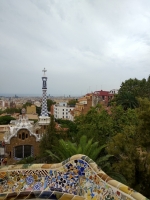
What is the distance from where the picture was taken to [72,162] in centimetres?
364

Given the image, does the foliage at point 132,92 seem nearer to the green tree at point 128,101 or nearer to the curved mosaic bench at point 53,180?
the green tree at point 128,101

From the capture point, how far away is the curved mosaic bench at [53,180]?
3.46m

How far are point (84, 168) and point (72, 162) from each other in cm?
24

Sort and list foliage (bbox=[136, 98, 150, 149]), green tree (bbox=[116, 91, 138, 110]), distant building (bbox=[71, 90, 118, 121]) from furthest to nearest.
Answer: distant building (bbox=[71, 90, 118, 121])
green tree (bbox=[116, 91, 138, 110])
foliage (bbox=[136, 98, 150, 149])

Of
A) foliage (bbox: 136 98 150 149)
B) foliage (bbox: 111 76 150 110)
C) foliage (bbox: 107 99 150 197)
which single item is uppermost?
foliage (bbox: 111 76 150 110)

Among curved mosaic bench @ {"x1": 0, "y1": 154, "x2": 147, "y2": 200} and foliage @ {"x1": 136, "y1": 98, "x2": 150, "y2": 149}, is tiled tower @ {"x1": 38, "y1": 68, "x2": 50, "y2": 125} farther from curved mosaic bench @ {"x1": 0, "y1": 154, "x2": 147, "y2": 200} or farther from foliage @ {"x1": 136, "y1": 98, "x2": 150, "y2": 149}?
curved mosaic bench @ {"x1": 0, "y1": 154, "x2": 147, "y2": 200}

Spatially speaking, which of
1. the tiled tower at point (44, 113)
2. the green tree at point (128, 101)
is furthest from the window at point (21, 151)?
the green tree at point (128, 101)

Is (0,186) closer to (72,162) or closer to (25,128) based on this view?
(72,162)

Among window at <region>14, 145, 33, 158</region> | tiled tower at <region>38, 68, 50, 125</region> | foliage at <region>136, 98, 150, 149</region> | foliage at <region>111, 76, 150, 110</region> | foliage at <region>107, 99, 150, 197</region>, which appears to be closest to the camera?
foliage at <region>107, 99, 150, 197</region>

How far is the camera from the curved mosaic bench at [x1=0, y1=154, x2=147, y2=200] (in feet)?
11.3

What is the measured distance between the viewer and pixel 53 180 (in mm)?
3660

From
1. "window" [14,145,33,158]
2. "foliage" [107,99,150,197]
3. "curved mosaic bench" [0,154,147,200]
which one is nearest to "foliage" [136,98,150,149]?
"foliage" [107,99,150,197]

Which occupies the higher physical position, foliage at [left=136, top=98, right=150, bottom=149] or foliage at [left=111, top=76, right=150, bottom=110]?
foliage at [left=111, top=76, right=150, bottom=110]

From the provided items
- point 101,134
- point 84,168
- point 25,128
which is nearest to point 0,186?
point 84,168
